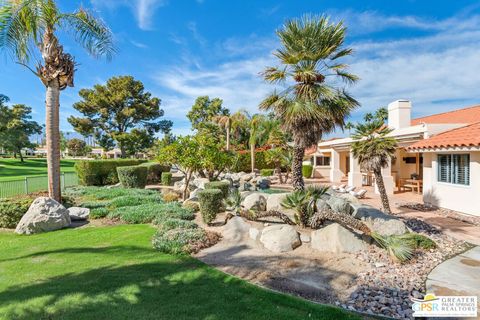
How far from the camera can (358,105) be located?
9.90 meters

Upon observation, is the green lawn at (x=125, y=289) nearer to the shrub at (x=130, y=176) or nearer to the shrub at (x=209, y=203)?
the shrub at (x=209, y=203)

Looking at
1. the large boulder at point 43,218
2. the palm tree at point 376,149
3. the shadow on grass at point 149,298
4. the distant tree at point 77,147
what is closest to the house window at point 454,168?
the palm tree at point 376,149

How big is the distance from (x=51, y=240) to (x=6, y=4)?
8.34 meters

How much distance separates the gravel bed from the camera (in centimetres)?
424

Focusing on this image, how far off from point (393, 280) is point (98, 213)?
Result: 33.6 ft

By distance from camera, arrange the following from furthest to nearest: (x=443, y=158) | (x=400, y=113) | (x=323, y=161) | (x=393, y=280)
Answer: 1. (x=323, y=161)
2. (x=400, y=113)
3. (x=443, y=158)
4. (x=393, y=280)

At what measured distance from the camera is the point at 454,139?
1078 centimetres

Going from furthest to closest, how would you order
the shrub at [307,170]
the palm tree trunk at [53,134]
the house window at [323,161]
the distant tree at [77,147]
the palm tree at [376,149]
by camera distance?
the distant tree at [77,147] < the house window at [323,161] < the shrub at [307,170] < the palm tree trunk at [53,134] < the palm tree at [376,149]

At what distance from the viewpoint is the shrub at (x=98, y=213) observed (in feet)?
33.7

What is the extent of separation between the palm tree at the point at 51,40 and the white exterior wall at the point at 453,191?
16226 mm

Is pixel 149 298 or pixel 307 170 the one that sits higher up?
pixel 307 170

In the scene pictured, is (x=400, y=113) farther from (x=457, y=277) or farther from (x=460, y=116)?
(x=457, y=277)

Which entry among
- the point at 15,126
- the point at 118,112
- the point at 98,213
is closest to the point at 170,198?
the point at 98,213

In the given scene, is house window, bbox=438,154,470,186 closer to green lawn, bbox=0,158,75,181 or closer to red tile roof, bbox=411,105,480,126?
red tile roof, bbox=411,105,480,126
